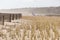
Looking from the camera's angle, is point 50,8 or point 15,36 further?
point 50,8

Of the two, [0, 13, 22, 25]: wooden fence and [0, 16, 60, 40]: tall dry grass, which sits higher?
[0, 13, 22, 25]: wooden fence

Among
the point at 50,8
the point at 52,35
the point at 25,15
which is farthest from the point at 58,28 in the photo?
the point at 25,15

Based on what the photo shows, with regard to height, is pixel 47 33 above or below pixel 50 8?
below

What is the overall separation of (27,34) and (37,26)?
4.6 inches

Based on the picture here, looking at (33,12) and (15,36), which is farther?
(33,12)

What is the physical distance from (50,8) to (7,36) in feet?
1.52

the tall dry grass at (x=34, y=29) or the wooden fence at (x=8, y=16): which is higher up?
the wooden fence at (x=8, y=16)

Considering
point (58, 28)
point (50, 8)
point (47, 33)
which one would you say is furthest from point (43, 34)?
point (50, 8)

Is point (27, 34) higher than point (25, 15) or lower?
lower

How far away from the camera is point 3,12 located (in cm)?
127

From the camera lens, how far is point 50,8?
1324mm

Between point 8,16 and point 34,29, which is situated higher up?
point 8,16

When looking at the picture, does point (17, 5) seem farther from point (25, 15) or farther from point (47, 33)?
point (47, 33)

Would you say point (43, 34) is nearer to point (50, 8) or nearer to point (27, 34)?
point (27, 34)
